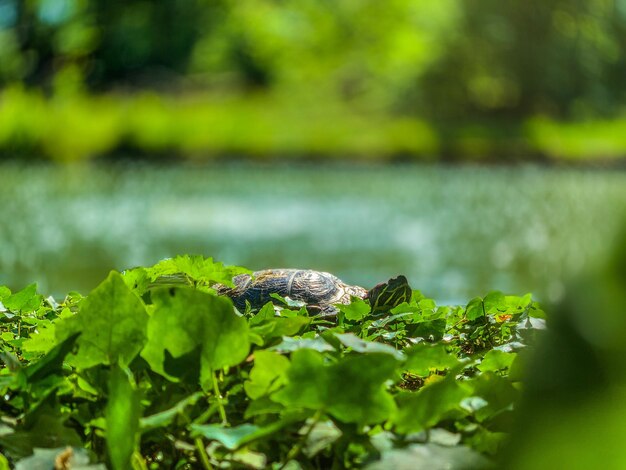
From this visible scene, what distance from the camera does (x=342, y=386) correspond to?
0.51m

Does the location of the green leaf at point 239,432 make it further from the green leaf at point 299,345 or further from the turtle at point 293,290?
the turtle at point 293,290

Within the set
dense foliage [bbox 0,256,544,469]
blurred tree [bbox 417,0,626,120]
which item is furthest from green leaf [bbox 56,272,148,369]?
blurred tree [bbox 417,0,626,120]

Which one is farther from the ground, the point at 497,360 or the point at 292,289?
the point at 292,289

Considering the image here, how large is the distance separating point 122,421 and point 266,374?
0.37 feet

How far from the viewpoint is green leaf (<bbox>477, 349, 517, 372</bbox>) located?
708 millimetres

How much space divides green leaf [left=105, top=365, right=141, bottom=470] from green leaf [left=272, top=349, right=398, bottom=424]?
0.09 meters

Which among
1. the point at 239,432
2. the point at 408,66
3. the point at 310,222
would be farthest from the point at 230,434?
the point at 408,66

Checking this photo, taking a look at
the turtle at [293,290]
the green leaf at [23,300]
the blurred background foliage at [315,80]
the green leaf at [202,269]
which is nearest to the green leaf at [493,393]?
the green leaf at [202,269]

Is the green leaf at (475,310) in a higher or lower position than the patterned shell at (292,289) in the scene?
lower

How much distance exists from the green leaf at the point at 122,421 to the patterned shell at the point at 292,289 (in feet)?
3.36

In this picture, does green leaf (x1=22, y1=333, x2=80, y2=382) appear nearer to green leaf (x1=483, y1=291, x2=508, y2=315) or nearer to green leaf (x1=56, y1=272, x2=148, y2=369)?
green leaf (x1=56, y1=272, x2=148, y2=369)

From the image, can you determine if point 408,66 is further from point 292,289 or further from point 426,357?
point 426,357

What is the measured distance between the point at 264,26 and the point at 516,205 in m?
16.5

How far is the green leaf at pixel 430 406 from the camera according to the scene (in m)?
0.53
